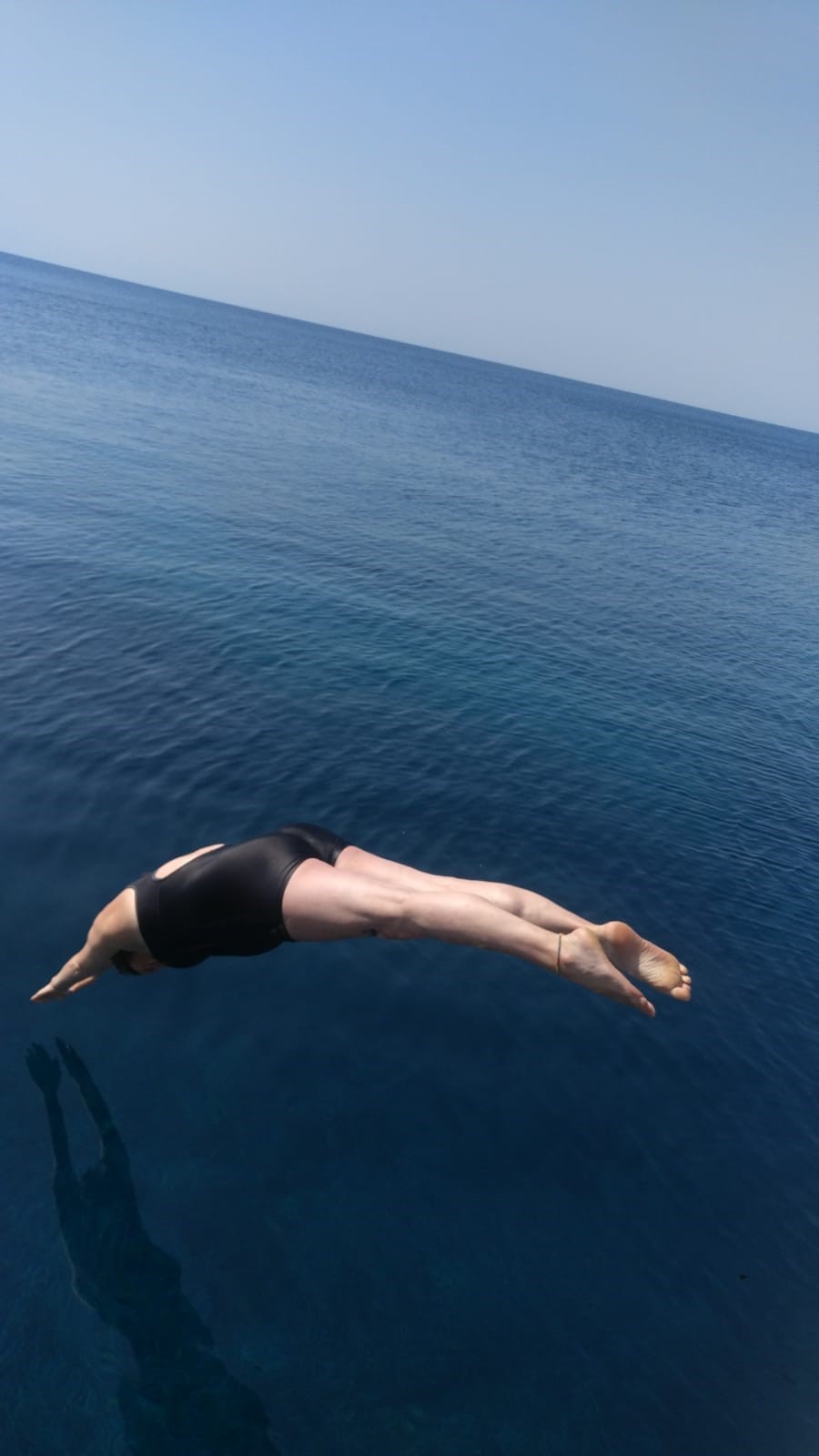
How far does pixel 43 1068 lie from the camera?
13578 millimetres

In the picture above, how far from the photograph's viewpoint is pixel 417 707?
2906 cm

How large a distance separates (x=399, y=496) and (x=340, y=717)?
39552 mm

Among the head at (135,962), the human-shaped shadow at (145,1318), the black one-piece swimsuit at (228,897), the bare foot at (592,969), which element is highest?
the bare foot at (592,969)

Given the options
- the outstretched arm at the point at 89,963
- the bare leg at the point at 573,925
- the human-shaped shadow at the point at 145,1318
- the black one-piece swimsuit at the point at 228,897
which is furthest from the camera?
the human-shaped shadow at the point at 145,1318

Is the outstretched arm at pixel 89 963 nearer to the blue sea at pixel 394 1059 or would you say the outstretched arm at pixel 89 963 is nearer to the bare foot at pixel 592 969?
the blue sea at pixel 394 1059

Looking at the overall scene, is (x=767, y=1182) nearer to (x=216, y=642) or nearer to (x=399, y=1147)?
(x=399, y=1147)

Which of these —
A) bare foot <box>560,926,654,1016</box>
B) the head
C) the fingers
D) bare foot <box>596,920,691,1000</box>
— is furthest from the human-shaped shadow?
bare foot <box>560,926,654,1016</box>

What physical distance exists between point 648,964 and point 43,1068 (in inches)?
404

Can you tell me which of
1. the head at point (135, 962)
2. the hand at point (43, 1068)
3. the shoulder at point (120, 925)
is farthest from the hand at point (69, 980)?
the hand at point (43, 1068)

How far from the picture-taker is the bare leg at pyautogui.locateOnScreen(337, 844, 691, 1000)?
796 centimetres

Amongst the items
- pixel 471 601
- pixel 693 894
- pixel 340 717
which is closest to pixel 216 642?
pixel 340 717

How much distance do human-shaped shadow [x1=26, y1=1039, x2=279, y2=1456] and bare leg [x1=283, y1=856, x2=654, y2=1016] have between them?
21.0 feet

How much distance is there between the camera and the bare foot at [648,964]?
8.00 m

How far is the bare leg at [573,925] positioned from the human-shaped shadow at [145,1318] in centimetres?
715
